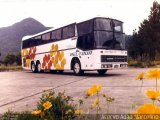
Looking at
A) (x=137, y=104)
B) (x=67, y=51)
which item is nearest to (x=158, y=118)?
(x=137, y=104)

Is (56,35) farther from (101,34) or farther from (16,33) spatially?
(16,33)

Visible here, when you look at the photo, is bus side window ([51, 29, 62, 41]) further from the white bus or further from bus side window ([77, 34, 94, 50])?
bus side window ([77, 34, 94, 50])

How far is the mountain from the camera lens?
14875 cm

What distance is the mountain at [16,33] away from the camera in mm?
148750

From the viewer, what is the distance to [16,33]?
557ft

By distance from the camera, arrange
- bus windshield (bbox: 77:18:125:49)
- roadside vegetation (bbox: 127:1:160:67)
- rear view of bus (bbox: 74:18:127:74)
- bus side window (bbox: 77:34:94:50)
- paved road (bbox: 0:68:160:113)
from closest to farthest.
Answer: paved road (bbox: 0:68:160:113) → rear view of bus (bbox: 74:18:127:74) → bus windshield (bbox: 77:18:125:49) → bus side window (bbox: 77:34:94:50) → roadside vegetation (bbox: 127:1:160:67)

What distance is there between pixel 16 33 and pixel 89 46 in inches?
6293

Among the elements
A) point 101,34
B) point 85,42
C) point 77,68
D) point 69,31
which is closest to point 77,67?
point 77,68

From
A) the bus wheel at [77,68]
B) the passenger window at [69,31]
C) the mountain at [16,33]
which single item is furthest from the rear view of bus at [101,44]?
the mountain at [16,33]

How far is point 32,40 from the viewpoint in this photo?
2380 cm

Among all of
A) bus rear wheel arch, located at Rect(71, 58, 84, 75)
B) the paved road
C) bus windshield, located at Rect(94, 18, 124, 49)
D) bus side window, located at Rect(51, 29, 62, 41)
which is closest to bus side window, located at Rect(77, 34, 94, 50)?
bus windshield, located at Rect(94, 18, 124, 49)

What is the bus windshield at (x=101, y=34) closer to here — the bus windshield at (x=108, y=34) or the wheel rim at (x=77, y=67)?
the bus windshield at (x=108, y=34)

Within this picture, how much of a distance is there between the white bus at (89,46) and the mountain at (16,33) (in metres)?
127

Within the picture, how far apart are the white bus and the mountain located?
12725 centimetres
